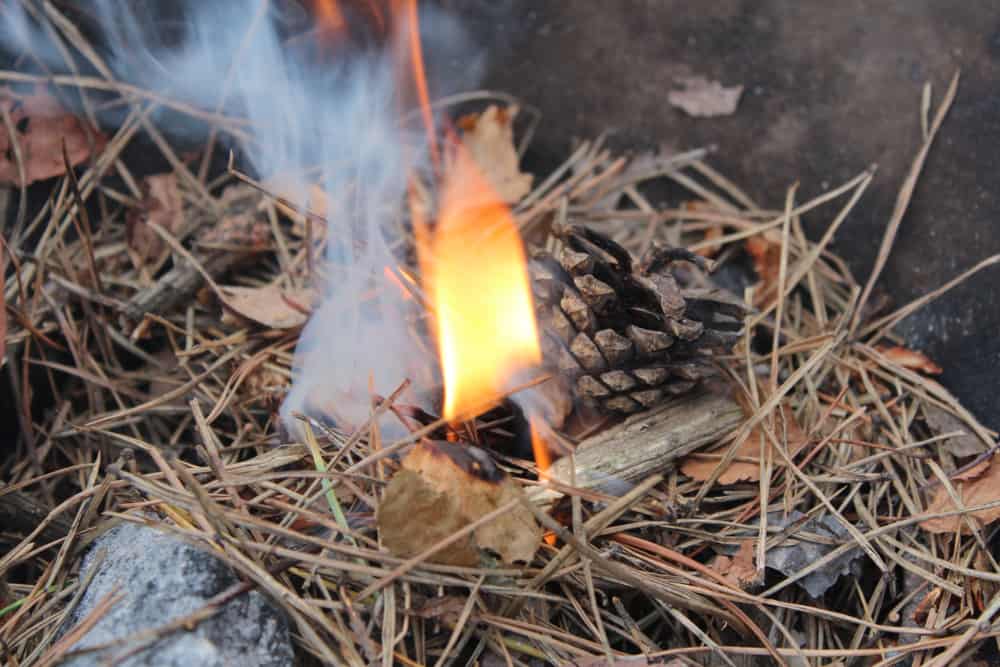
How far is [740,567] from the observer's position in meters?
1.46

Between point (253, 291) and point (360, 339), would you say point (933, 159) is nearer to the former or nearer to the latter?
point (360, 339)

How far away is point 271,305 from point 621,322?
0.82 m

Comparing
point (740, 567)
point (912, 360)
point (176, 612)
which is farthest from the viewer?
point (912, 360)

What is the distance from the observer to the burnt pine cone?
1507 millimetres

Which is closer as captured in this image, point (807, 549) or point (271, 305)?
point (807, 549)

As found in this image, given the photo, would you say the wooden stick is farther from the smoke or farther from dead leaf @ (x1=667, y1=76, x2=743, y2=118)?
dead leaf @ (x1=667, y1=76, x2=743, y2=118)

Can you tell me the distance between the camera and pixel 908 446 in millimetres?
1637

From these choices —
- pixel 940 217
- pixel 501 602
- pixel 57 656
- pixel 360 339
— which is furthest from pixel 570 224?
pixel 57 656

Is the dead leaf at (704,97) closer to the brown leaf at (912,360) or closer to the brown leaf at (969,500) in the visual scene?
the brown leaf at (912,360)

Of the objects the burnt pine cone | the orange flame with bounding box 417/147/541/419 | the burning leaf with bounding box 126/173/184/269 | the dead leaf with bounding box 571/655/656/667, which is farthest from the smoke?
the dead leaf with bounding box 571/655/656/667

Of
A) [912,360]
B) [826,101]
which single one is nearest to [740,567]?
[912,360]

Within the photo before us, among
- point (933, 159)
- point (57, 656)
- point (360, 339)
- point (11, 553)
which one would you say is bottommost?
point (11, 553)

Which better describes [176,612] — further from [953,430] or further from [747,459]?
[953,430]

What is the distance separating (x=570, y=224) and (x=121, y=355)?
1.14 meters
